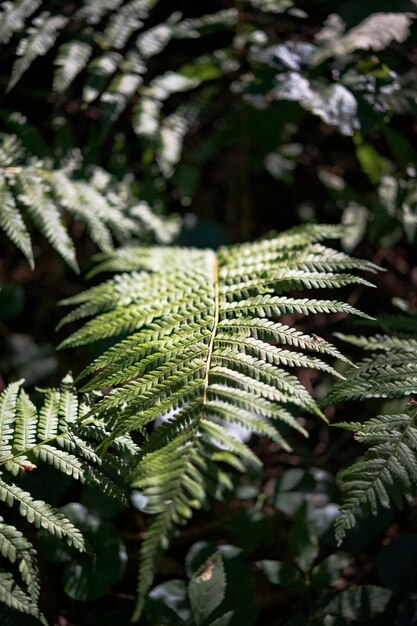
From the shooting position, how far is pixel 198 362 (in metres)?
1.32

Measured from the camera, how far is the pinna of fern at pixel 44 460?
118 cm

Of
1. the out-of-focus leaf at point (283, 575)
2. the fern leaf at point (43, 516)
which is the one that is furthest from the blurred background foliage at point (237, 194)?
the fern leaf at point (43, 516)

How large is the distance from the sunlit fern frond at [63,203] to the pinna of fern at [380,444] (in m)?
1.06

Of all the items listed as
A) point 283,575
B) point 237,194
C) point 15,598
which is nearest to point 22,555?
point 15,598

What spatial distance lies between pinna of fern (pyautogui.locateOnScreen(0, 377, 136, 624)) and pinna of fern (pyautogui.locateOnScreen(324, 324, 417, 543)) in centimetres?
51

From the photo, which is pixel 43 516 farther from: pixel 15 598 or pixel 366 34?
pixel 366 34

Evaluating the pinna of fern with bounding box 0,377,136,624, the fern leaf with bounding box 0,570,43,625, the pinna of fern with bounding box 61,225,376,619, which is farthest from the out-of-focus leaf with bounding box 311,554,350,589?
the fern leaf with bounding box 0,570,43,625

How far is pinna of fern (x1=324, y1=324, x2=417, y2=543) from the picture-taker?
1152mm

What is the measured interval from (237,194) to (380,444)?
78.5 inches

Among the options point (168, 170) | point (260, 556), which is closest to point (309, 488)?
point (260, 556)

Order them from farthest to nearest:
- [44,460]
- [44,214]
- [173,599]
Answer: [44,214] → [173,599] → [44,460]

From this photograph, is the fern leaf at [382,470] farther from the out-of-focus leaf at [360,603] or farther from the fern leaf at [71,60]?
the fern leaf at [71,60]

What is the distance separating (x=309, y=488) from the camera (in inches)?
73.9

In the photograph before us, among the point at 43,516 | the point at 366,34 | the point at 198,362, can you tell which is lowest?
the point at 43,516
